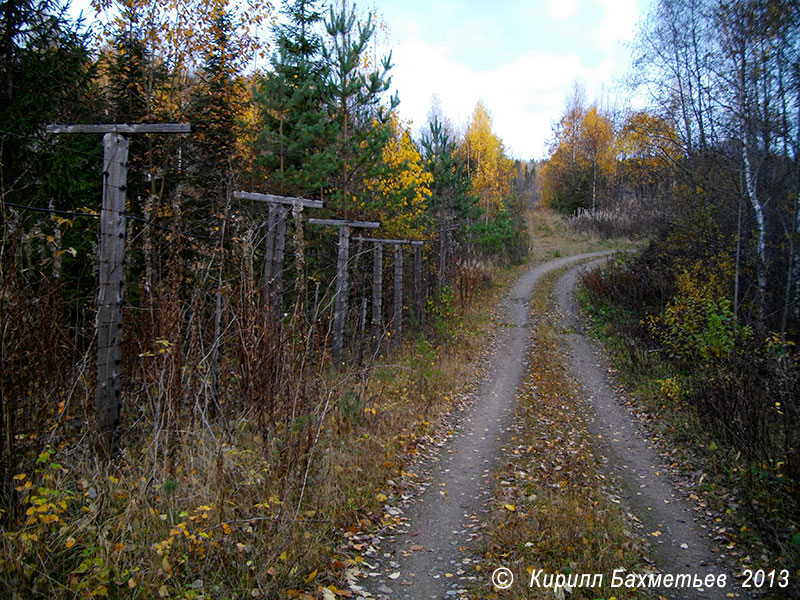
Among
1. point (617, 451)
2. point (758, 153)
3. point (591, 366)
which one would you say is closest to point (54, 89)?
point (617, 451)

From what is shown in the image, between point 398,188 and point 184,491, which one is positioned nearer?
point 184,491

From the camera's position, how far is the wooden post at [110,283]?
169 inches

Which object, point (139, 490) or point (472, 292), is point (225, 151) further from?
point (472, 292)

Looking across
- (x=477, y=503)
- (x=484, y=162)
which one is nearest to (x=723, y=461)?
(x=477, y=503)

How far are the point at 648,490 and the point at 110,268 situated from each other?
6.82m

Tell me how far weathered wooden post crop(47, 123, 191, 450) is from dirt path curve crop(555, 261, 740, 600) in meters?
5.27

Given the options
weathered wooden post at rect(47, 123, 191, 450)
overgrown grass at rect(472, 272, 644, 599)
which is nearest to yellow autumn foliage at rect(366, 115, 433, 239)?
overgrown grass at rect(472, 272, 644, 599)

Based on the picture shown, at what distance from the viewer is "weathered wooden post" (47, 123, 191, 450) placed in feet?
14.1

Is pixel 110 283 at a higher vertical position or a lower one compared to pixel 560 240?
lower

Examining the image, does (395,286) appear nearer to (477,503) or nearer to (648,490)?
(477,503)

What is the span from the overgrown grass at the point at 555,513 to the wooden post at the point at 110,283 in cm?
375

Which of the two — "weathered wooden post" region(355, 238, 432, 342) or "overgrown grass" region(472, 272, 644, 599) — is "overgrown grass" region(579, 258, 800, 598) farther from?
"weathered wooden post" region(355, 238, 432, 342)

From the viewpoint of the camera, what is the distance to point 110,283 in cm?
435

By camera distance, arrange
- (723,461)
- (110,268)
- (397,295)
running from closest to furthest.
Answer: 1. (110,268)
2. (723,461)
3. (397,295)
